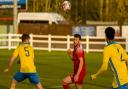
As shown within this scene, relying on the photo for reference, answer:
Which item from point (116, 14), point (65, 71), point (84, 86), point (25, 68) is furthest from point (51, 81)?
point (116, 14)

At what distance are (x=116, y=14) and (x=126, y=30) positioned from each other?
2352cm

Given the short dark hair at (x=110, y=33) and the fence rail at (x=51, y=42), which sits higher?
the short dark hair at (x=110, y=33)

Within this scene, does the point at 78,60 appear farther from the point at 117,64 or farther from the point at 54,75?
the point at 54,75

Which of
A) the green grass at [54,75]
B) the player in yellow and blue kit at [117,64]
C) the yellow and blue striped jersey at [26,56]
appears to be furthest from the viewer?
the green grass at [54,75]

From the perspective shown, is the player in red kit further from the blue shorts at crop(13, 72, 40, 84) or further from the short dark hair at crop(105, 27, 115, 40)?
the short dark hair at crop(105, 27, 115, 40)

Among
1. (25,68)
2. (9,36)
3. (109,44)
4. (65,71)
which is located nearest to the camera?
(109,44)

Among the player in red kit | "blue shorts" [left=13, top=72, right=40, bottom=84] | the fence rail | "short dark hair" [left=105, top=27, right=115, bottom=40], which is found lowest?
the fence rail

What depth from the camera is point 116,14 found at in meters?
74.9

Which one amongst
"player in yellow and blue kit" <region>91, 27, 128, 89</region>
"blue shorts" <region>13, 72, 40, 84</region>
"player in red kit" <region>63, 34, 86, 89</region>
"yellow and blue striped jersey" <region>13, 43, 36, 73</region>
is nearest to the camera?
"player in yellow and blue kit" <region>91, 27, 128, 89</region>

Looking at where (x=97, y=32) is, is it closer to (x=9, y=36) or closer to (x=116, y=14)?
(x=9, y=36)

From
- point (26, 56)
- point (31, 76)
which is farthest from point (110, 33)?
point (31, 76)

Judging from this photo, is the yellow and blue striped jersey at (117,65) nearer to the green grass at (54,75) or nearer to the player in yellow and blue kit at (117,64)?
the player in yellow and blue kit at (117,64)

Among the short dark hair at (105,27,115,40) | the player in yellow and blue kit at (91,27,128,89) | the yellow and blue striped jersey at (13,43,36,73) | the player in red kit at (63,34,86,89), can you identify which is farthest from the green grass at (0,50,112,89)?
the short dark hair at (105,27,115,40)

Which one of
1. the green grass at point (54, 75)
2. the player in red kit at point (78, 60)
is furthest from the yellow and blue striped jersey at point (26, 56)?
the green grass at point (54, 75)
